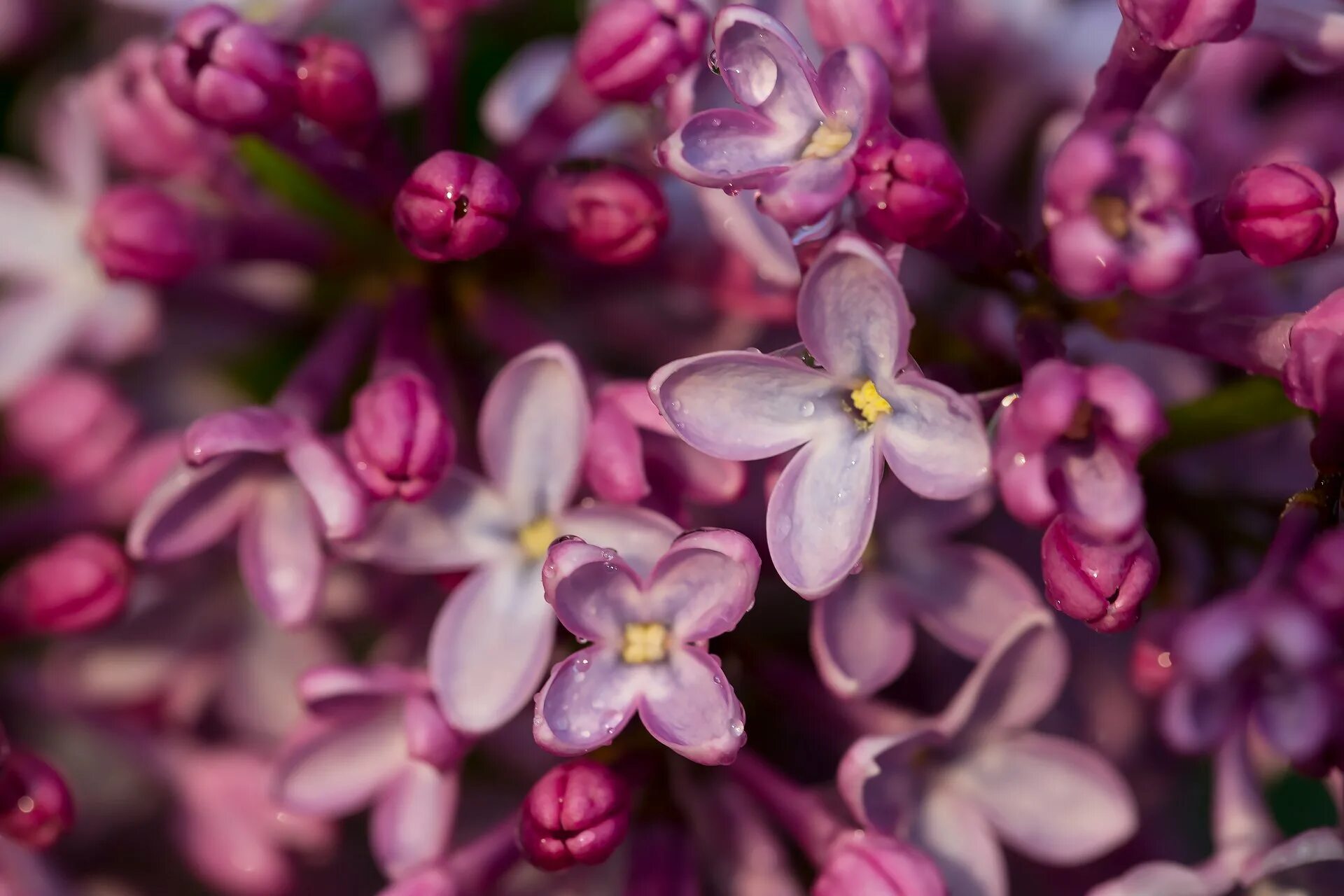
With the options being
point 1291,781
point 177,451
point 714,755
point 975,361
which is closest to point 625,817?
point 714,755

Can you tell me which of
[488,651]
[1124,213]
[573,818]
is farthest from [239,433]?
[1124,213]

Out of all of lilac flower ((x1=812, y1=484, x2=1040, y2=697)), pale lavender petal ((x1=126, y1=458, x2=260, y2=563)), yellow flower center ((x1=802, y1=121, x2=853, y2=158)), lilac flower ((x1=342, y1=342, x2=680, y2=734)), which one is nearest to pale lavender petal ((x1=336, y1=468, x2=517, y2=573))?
lilac flower ((x1=342, y1=342, x2=680, y2=734))

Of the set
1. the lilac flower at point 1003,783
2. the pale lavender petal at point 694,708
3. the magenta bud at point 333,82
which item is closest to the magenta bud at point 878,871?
the lilac flower at point 1003,783

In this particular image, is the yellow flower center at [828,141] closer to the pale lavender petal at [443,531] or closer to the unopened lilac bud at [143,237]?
the pale lavender petal at [443,531]

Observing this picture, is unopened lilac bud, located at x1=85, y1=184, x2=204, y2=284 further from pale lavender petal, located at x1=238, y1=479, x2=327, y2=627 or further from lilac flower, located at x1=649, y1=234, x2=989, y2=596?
lilac flower, located at x1=649, y1=234, x2=989, y2=596

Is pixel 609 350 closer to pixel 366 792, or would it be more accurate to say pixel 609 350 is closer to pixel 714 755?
pixel 366 792

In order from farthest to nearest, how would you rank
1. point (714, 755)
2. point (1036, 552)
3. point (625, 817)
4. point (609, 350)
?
point (609, 350) < point (1036, 552) < point (625, 817) < point (714, 755)
